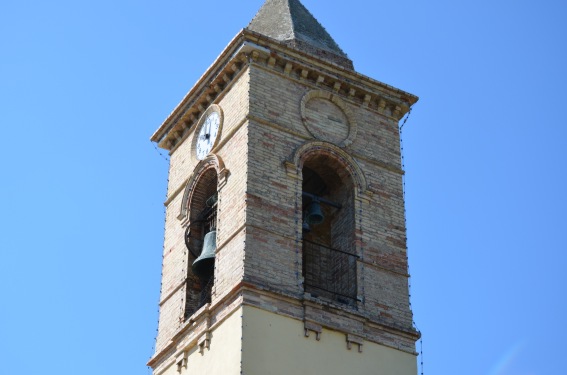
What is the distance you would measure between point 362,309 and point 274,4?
8761mm

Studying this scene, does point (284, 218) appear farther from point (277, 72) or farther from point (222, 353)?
point (277, 72)

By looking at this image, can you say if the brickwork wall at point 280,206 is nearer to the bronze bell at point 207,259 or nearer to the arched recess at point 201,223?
the arched recess at point 201,223

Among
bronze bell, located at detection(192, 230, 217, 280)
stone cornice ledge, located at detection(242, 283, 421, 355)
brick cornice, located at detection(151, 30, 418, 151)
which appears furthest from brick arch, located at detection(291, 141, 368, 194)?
stone cornice ledge, located at detection(242, 283, 421, 355)


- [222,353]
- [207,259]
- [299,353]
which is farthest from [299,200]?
[222,353]

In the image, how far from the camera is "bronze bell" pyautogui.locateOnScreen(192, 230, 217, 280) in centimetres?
2570

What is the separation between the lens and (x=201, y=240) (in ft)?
88.8

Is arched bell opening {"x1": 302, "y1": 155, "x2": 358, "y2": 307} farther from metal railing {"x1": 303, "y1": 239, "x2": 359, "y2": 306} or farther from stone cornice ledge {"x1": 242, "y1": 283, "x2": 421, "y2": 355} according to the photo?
stone cornice ledge {"x1": 242, "y1": 283, "x2": 421, "y2": 355}

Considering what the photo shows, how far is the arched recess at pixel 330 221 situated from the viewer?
84.7ft

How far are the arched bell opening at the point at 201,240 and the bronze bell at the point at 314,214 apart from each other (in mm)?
1895

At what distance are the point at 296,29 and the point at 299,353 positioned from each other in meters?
8.50

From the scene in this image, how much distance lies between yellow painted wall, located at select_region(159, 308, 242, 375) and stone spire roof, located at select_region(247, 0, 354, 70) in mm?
7061

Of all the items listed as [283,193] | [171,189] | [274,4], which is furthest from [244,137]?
[274,4]

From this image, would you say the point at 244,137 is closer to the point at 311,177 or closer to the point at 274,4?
the point at 311,177

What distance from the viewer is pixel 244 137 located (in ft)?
85.1
